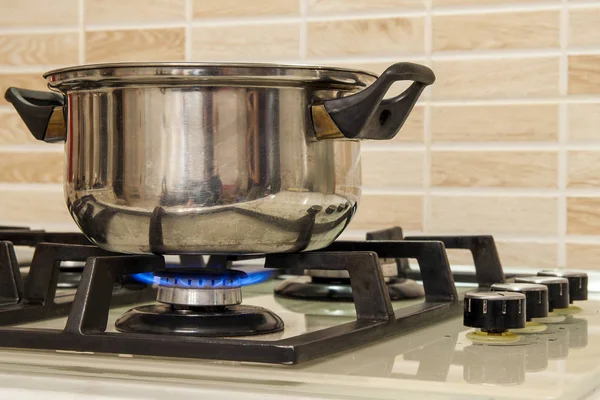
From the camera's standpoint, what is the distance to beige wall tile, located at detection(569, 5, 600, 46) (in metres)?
1.28

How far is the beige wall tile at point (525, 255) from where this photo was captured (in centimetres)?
129

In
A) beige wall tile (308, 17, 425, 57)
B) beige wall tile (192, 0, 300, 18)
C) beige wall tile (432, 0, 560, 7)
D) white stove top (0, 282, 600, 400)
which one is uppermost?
beige wall tile (192, 0, 300, 18)

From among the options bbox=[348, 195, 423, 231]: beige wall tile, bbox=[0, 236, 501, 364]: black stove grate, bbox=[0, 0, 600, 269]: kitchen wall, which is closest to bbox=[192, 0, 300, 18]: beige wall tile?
bbox=[0, 0, 600, 269]: kitchen wall

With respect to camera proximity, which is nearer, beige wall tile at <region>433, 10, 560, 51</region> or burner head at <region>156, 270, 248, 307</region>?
burner head at <region>156, 270, 248, 307</region>

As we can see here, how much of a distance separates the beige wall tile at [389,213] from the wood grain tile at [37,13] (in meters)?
0.55

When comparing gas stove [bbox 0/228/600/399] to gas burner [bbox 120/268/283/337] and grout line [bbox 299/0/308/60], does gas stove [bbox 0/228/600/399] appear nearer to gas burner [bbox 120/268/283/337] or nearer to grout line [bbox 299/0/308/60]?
gas burner [bbox 120/268/283/337]

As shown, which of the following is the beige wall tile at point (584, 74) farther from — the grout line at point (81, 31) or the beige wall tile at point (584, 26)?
the grout line at point (81, 31)

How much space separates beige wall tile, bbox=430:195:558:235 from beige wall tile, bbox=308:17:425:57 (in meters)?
0.21

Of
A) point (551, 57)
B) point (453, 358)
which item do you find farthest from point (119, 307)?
point (551, 57)

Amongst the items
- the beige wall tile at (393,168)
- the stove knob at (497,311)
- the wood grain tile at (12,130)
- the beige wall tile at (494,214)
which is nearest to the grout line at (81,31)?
the wood grain tile at (12,130)

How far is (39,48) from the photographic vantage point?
1.54m

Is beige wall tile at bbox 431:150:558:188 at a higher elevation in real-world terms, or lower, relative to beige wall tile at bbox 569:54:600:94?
lower

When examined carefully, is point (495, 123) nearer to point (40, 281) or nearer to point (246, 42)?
point (246, 42)

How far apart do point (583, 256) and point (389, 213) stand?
261 mm
